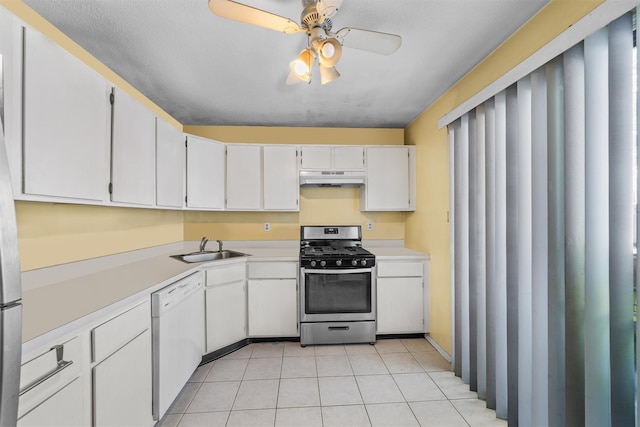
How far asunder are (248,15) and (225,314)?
7.87 ft

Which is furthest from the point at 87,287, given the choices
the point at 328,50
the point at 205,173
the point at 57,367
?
the point at 328,50

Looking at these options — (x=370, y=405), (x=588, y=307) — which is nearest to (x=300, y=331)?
(x=370, y=405)

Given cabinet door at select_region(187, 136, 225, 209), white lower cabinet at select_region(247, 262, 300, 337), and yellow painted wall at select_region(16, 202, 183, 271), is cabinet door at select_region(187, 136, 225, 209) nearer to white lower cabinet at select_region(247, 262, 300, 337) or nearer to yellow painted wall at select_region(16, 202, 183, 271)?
yellow painted wall at select_region(16, 202, 183, 271)

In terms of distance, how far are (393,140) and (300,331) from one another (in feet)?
8.44

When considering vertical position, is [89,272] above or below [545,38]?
below

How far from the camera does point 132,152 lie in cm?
207

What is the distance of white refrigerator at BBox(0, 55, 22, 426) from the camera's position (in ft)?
1.87

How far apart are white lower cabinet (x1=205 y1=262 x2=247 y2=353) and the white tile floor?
185mm

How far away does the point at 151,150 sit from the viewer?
2320mm

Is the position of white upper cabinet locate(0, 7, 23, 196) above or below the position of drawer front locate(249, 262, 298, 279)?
above

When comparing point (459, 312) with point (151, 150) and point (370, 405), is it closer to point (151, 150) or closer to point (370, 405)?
point (370, 405)

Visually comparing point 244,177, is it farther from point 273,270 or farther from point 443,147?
point 443,147

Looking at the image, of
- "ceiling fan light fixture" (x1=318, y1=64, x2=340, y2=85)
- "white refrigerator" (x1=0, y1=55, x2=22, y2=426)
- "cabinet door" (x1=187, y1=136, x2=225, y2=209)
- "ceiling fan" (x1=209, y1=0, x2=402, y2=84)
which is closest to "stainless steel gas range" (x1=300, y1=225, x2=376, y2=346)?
"cabinet door" (x1=187, y1=136, x2=225, y2=209)

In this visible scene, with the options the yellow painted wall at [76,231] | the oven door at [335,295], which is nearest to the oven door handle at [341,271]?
the oven door at [335,295]
